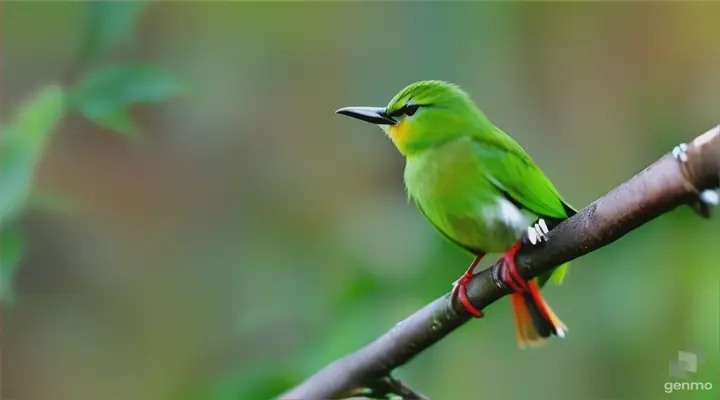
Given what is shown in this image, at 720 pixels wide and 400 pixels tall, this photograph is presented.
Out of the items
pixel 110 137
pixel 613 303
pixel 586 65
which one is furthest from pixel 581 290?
pixel 110 137

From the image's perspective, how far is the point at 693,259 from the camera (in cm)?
77

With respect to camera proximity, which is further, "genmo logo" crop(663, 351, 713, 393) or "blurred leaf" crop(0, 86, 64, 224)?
"blurred leaf" crop(0, 86, 64, 224)

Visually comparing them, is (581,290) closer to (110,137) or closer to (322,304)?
(322,304)

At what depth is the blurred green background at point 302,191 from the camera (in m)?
0.81

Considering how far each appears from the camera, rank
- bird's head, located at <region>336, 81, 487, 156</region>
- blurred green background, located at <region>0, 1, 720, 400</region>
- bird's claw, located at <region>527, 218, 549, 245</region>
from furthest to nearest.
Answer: blurred green background, located at <region>0, 1, 720, 400</region> < bird's head, located at <region>336, 81, 487, 156</region> < bird's claw, located at <region>527, 218, 549, 245</region>

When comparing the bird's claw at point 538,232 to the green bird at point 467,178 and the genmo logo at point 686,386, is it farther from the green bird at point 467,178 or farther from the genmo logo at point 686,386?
the genmo logo at point 686,386

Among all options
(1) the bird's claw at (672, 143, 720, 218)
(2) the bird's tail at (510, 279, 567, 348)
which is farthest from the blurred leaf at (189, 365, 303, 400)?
(1) the bird's claw at (672, 143, 720, 218)

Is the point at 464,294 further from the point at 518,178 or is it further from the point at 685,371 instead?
the point at 685,371

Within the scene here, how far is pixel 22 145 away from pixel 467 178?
0.49 m

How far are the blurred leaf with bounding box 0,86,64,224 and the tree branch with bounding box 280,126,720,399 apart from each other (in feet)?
1.23

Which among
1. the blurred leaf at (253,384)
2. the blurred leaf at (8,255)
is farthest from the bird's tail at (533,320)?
the blurred leaf at (8,255)

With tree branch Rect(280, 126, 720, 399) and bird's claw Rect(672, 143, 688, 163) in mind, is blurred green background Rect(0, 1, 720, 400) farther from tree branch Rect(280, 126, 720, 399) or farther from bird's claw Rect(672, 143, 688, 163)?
bird's claw Rect(672, 143, 688, 163)

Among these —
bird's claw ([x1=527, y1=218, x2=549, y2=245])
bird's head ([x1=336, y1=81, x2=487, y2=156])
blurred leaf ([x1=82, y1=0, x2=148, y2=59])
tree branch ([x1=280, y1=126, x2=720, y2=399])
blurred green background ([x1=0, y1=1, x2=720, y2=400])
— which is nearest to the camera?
tree branch ([x1=280, y1=126, x2=720, y2=399])

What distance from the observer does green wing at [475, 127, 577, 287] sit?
61 centimetres
